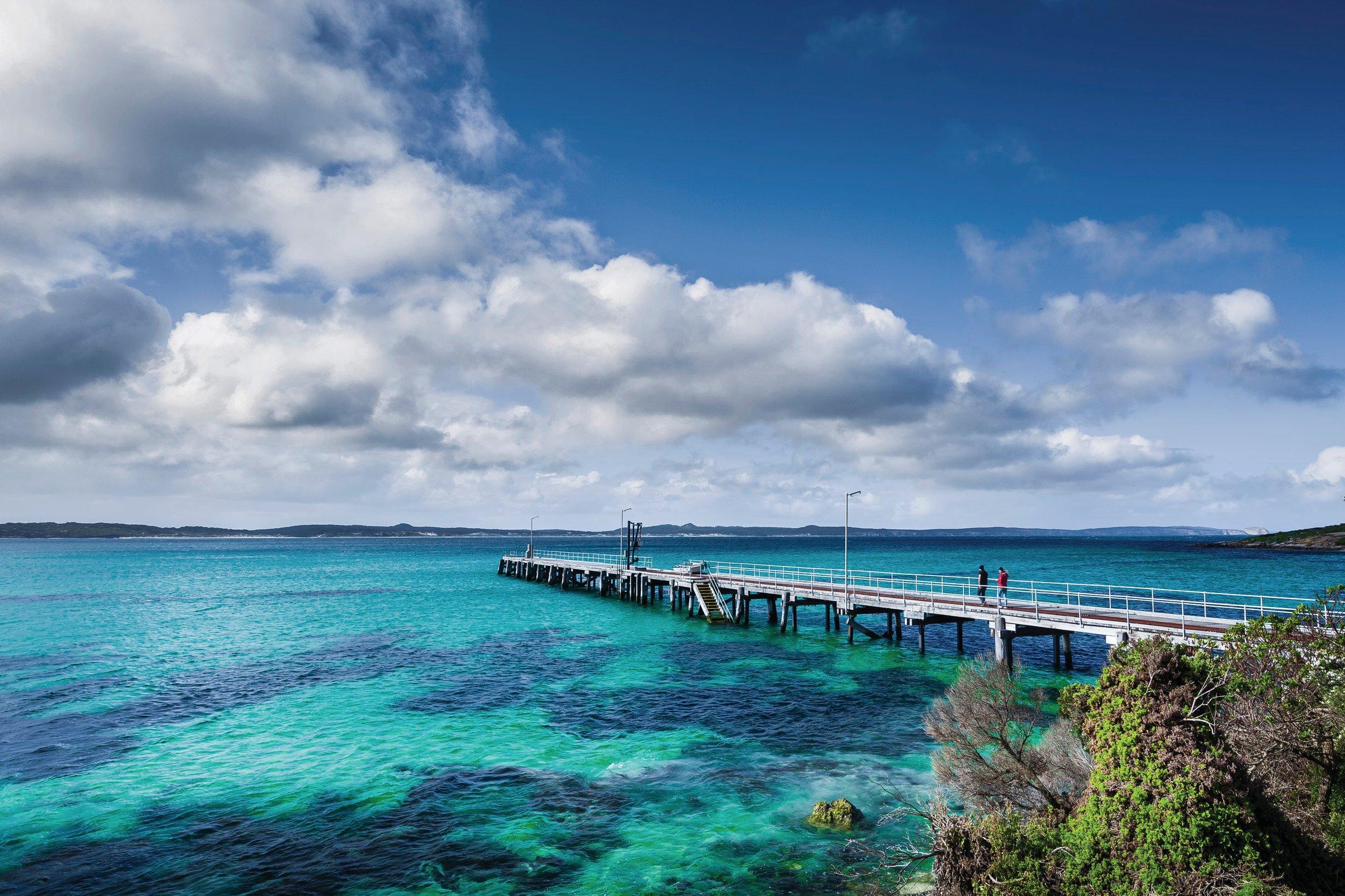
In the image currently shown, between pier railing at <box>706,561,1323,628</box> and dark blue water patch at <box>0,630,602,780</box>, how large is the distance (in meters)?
14.7

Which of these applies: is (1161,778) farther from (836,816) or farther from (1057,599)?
(1057,599)

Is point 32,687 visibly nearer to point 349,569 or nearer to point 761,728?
point 761,728

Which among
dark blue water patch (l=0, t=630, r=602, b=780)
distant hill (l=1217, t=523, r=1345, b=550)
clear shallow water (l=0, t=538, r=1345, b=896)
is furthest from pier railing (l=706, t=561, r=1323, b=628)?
distant hill (l=1217, t=523, r=1345, b=550)

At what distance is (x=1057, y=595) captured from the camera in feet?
188

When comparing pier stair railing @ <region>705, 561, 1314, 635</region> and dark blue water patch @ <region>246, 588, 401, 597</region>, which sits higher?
pier stair railing @ <region>705, 561, 1314, 635</region>

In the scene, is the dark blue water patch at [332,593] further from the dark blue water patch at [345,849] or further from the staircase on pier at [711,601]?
the dark blue water patch at [345,849]

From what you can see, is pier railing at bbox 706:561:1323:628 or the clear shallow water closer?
the clear shallow water

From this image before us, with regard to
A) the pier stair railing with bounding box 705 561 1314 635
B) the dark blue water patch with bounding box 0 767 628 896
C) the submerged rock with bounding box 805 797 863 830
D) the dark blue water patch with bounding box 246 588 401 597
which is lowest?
the dark blue water patch with bounding box 246 588 401 597

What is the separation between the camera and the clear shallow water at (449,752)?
14492mm

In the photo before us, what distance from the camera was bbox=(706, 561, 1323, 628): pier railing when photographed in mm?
29214

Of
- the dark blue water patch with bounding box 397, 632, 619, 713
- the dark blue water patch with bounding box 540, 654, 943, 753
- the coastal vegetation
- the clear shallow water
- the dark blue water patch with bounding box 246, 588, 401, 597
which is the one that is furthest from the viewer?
the dark blue water patch with bounding box 246, 588, 401, 597

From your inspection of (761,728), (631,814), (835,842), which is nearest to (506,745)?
(631,814)

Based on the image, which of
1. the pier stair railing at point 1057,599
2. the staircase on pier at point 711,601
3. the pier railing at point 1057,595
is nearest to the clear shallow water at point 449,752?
the staircase on pier at point 711,601

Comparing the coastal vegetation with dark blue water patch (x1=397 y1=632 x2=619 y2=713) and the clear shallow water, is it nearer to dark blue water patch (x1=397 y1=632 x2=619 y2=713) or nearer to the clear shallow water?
the clear shallow water
